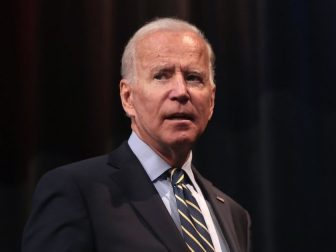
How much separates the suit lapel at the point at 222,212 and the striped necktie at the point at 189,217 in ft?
0.29

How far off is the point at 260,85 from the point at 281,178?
1.12ft

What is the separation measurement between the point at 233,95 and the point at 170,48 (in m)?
0.71

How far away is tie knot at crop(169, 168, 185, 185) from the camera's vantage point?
1271 mm

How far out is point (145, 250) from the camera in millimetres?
1099

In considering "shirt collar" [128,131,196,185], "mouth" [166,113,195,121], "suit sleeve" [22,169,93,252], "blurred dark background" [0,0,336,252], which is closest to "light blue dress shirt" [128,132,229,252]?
"shirt collar" [128,131,196,185]

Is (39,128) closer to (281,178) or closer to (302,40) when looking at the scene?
(281,178)

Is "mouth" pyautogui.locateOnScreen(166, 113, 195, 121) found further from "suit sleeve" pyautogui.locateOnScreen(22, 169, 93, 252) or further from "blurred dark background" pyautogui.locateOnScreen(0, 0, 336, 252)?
"blurred dark background" pyautogui.locateOnScreen(0, 0, 336, 252)

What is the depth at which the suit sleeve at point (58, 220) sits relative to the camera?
106 centimetres

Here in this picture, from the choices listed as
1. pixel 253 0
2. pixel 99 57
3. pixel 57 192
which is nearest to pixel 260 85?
pixel 253 0

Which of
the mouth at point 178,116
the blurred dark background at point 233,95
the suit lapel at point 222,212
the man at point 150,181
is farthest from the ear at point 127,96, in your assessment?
the blurred dark background at point 233,95

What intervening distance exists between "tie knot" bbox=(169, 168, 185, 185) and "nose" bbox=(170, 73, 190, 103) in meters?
0.17

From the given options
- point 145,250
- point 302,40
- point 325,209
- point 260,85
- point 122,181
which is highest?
point 302,40

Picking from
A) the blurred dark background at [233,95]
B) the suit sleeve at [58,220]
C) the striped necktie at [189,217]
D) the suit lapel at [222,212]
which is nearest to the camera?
the suit sleeve at [58,220]

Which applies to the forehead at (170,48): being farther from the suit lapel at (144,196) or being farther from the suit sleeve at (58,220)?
the suit sleeve at (58,220)
